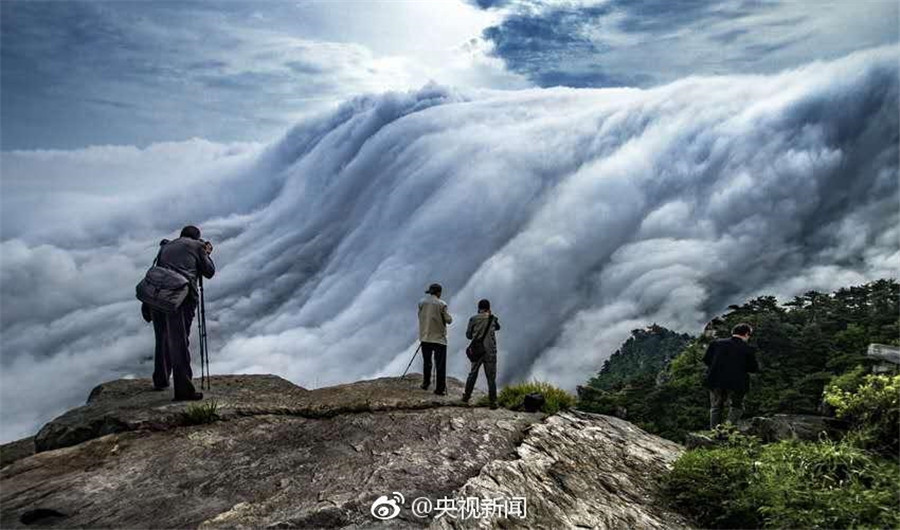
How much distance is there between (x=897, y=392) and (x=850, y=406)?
915 millimetres

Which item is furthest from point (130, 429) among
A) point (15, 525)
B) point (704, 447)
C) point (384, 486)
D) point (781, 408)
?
point (781, 408)

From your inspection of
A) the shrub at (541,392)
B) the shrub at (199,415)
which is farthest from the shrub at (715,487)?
the shrub at (199,415)

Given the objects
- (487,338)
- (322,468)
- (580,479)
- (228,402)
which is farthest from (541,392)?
(228,402)

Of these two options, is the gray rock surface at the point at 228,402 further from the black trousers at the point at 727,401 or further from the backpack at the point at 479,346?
the black trousers at the point at 727,401

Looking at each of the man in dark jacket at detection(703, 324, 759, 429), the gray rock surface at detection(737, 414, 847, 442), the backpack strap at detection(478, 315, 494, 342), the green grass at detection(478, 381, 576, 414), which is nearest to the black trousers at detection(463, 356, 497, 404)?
the green grass at detection(478, 381, 576, 414)

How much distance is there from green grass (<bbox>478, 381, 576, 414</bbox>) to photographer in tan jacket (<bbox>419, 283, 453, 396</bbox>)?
142cm

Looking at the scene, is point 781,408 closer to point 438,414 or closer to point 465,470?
point 438,414

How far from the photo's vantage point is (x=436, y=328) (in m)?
14.8

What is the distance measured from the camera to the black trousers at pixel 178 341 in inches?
432

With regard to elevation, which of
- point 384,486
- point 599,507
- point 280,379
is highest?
point 280,379

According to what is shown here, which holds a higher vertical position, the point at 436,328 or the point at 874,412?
the point at 436,328

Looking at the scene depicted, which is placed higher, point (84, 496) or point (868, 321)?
point (868, 321)

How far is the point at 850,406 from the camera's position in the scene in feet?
31.3

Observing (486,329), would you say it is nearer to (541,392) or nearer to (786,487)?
(541,392)
